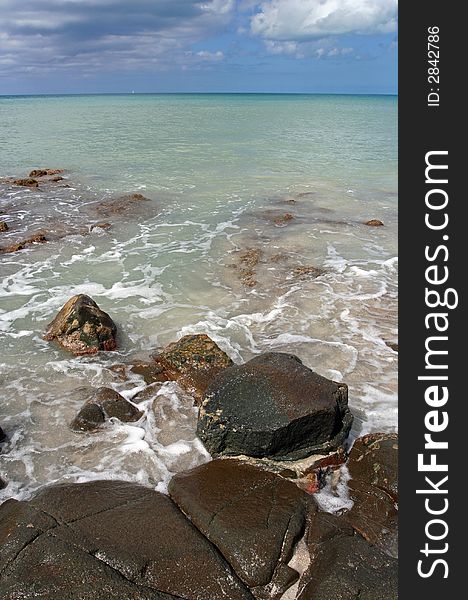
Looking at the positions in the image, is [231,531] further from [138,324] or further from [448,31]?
[138,324]

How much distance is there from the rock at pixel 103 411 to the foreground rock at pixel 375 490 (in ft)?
9.94

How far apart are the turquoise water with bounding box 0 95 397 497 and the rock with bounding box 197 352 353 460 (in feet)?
1.91

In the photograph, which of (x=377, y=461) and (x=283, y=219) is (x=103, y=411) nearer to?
(x=377, y=461)

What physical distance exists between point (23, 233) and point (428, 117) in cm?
1420

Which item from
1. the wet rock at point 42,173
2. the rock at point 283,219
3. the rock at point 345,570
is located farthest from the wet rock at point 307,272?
the wet rock at point 42,173

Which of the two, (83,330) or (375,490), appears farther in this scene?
(83,330)

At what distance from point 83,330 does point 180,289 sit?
3.22 m

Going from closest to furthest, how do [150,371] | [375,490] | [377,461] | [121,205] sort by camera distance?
[375,490]
[377,461]
[150,371]
[121,205]

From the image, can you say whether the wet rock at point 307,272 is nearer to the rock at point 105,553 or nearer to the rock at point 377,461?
the rock at point 377,461

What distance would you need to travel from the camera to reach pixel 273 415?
552cm

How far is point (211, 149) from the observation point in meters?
34.0

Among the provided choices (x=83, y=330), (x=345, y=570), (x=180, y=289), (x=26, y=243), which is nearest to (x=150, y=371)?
(x=83, y=330)

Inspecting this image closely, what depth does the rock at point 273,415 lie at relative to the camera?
5.46 meters

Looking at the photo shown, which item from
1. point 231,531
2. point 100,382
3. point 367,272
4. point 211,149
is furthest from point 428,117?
point 211,149
